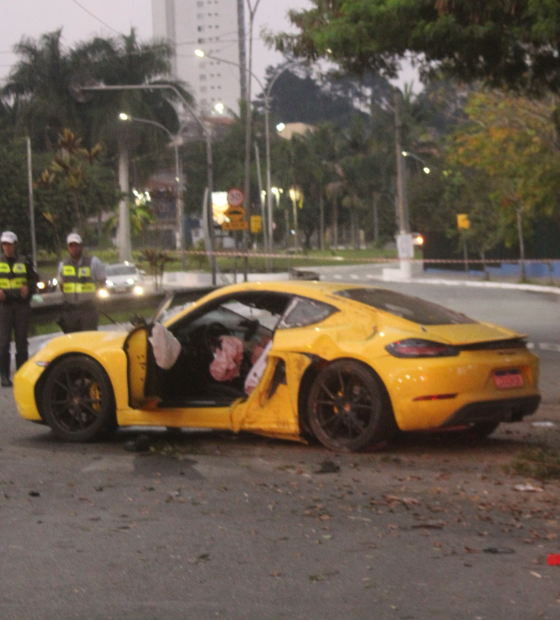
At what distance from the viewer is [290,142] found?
9631cm

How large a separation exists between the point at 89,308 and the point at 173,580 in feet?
24.7

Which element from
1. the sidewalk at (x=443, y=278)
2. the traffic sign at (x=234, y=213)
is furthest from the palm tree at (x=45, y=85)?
the traffic sign at (x=234, y=213)

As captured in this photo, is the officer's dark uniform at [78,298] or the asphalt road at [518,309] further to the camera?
the asphalt road at [518,309]

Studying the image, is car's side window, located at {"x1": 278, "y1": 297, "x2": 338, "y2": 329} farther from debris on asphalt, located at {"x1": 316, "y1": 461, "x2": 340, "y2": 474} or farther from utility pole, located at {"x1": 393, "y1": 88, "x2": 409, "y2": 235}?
utility pole, located at {"x1": 393, "y1": 88, "x2": 409, "y2": 235}

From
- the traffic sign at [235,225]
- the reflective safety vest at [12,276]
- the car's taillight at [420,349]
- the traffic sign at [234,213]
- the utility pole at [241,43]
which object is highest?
the utility pole at [241,43]

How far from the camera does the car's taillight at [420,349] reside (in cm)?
765

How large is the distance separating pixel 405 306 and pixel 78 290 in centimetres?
492

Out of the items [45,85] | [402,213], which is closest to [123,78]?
[45,85]

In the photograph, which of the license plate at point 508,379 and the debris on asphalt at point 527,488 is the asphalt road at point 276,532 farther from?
the license plate at point 508,379

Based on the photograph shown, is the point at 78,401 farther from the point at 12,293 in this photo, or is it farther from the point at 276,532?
the point at 12,293

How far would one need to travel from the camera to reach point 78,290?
1218 centimetres

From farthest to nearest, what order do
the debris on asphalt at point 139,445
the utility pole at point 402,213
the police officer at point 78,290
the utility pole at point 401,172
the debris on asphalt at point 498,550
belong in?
the utility pole at point 402,213
the utility pole at point 401,172
the police officer at point 78,290
the debris on asphalt at point 139,445
the debris on asphalt at point 498,550

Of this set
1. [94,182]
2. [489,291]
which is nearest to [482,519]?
[489,291]

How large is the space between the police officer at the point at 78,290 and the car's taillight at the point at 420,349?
534 cm
